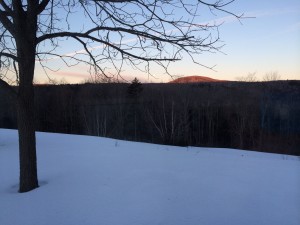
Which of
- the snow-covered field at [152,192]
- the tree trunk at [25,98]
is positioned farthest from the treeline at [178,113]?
the tree trunk at [25,98]

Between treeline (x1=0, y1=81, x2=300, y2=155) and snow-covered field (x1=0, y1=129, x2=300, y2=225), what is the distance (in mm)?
30462

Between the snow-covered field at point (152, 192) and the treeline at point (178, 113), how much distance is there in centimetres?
3046

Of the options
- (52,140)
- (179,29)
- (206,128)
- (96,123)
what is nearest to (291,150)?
(206,128)

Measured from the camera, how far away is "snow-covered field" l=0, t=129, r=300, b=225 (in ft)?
11.7

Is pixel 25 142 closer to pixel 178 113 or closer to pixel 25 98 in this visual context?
pixel 25 98

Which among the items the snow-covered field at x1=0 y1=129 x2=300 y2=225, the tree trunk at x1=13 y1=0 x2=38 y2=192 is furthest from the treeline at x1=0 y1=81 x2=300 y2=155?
the tree trunk at x1=13 y1=0 x2=38 y2=192

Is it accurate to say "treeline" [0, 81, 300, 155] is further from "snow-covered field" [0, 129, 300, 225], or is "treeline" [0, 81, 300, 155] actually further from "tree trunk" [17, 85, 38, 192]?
"tree trunk" [17, 85, 38, 192]

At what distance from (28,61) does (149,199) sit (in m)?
2.67

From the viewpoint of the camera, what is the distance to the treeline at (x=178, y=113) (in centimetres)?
3884

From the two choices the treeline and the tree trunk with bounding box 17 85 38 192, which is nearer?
the tree trunk with bounding box 17 85 38 192

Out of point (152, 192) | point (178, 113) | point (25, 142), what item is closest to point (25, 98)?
point (25, 142)

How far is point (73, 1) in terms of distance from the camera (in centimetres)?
511

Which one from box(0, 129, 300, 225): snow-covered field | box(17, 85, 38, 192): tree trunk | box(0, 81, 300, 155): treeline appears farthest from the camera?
box(0, 81, 300, 155): treeline

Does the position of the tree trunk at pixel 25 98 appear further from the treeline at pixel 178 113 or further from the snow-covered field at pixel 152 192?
the treeline at pixel 178 113
